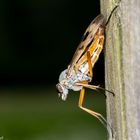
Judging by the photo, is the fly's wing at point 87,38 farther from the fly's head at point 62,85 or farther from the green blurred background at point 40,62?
the green blurred background at point 40,62

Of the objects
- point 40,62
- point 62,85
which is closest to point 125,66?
point 62,85

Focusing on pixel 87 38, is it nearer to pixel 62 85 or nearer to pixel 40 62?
pixel 62 85

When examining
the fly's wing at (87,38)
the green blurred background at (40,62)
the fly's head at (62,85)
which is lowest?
the green blurred background at (40,62)

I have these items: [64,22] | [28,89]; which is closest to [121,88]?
[28,89]

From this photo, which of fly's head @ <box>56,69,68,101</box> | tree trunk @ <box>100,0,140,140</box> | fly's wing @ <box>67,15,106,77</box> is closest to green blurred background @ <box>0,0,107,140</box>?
fly's head @ <box>56,69,68,101</box>

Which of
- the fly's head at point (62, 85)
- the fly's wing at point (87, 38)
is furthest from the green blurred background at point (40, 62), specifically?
the fly's wing at point (87, 38)

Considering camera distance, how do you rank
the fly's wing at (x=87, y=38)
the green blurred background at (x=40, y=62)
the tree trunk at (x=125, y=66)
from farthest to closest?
1. the green blurred background at (x=40, y=62)
2. the fly's wing at (x=87, y=38)
3. the tree trunk at (x=125, y=66)

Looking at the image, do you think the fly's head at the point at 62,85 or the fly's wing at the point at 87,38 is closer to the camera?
the fly's wing at the point at 87,38

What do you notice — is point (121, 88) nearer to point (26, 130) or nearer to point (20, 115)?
point (26, 130)
